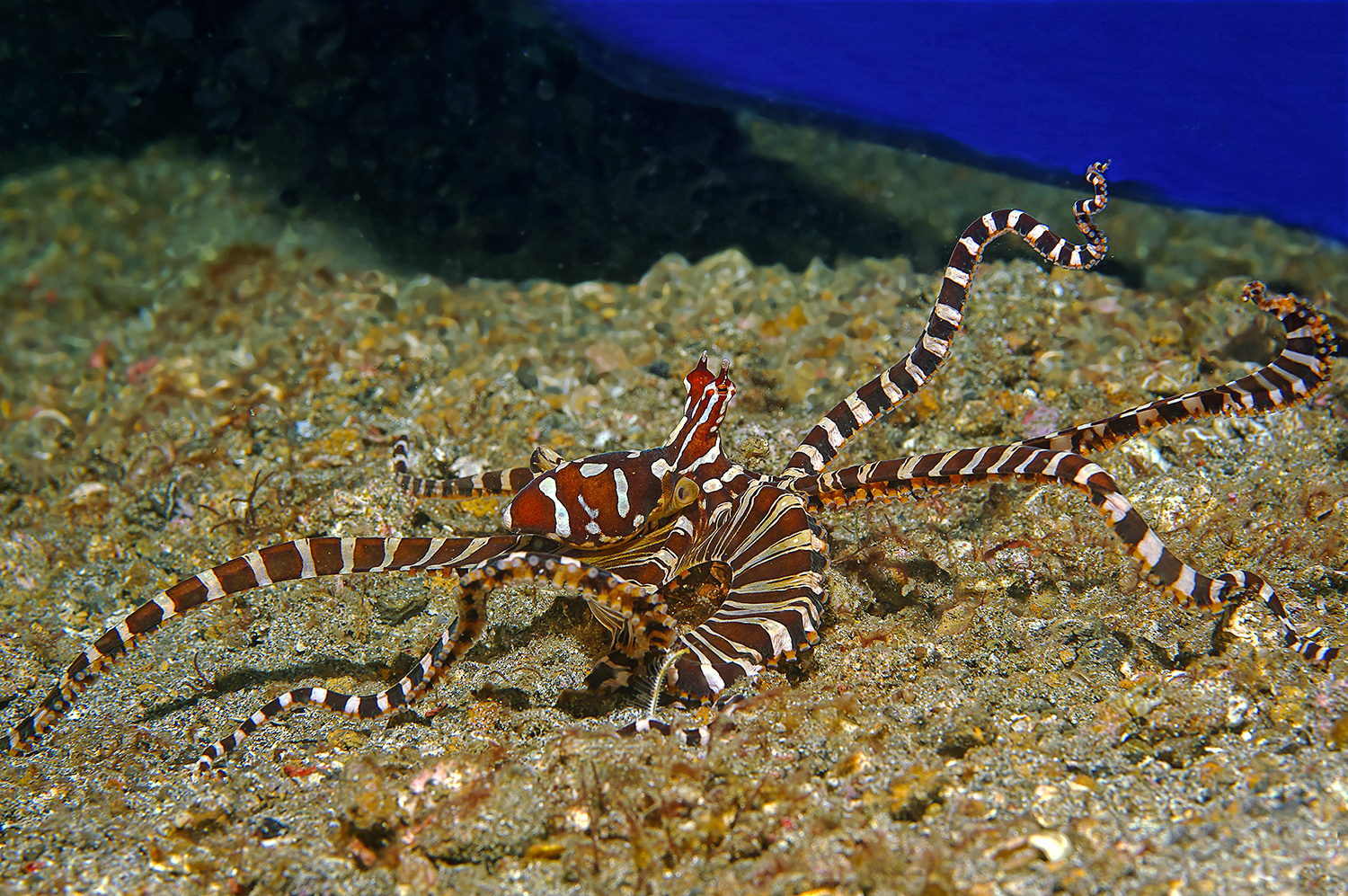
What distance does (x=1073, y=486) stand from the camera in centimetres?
256

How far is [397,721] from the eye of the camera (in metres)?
2.75

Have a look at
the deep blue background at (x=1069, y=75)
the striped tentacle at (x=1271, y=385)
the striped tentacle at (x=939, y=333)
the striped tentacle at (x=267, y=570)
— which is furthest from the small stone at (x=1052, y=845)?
the deep blue background at (x=1069, y=75)

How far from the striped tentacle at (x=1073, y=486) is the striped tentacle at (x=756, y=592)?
21 centimetres

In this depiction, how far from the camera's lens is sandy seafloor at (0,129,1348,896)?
2070mm

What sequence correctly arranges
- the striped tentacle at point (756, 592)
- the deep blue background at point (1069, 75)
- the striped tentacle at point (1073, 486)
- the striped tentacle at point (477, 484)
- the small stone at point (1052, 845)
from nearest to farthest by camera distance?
the small stone at point (1052, 845) → the striped tentacle at point (1073, 486) → the striped tentacle at point (756, 592) → the striped tentacle at point (477, 484) → the deep blue background at point (1069, 75)

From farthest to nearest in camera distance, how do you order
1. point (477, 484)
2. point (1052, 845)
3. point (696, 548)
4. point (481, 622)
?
point (477, 484), point (696, 548), point (481, 622), point (1052, 845)

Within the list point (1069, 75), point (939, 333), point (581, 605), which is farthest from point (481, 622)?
point (1069, 75)

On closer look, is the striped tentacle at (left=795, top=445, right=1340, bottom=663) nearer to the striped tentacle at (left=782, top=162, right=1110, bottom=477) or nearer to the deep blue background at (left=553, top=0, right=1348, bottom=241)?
the striped tentacle at (left=782, top=162, right=1110, bottom=477)

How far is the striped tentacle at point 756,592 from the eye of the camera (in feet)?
8.14

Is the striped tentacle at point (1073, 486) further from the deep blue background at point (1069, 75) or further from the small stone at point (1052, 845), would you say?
the deep blue background at point (1069, 75)

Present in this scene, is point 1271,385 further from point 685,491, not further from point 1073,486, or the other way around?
point 685,491

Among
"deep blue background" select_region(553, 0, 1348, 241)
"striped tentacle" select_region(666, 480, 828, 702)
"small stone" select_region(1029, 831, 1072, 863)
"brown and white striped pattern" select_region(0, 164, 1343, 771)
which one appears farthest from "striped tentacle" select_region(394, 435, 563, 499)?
"deep blue background" select_region(553, 0, 1348, 241)

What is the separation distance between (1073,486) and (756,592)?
1155 millimetres

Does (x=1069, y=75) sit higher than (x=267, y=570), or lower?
higher
